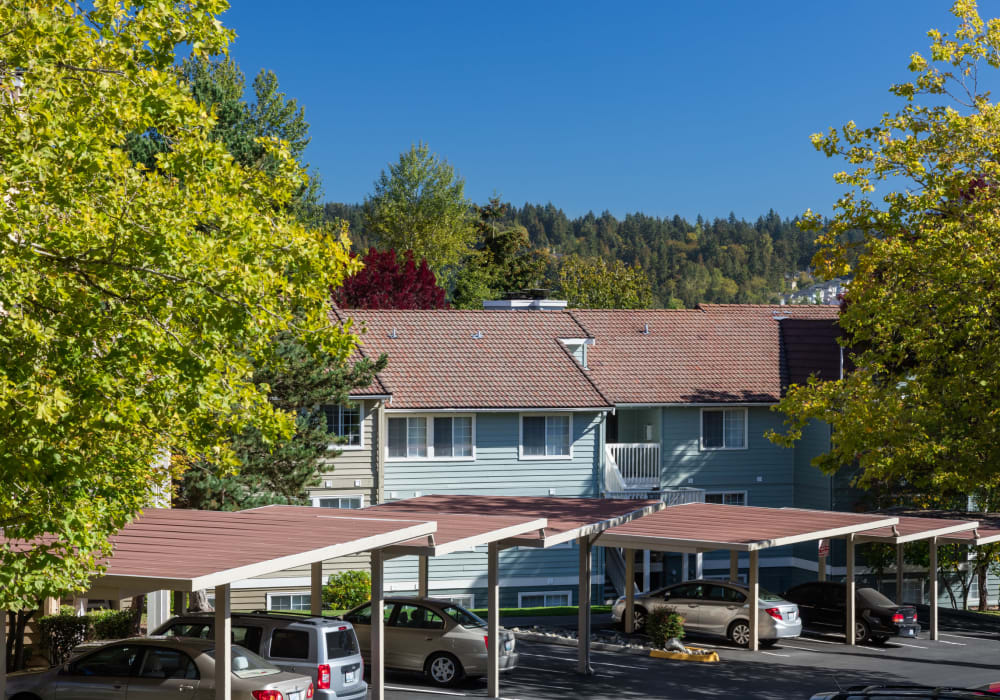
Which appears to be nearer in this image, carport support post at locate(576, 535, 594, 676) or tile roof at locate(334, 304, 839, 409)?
carport support post at locate(576, 535, 594, 676)

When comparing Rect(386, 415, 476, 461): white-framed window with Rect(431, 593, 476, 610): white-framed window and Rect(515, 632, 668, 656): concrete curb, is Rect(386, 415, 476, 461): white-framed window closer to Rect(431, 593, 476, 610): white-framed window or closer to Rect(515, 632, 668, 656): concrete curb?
Rect(431, 593, 476, 610): white-framed window

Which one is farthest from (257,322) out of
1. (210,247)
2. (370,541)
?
(370,541)

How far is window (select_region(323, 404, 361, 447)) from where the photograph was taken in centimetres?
3528

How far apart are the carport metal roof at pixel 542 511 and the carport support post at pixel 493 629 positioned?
0.47m

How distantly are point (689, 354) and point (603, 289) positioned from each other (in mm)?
38944

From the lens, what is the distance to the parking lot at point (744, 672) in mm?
21703

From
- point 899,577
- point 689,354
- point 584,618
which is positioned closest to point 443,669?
point 584,618

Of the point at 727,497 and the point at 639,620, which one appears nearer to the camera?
the point at 639,620

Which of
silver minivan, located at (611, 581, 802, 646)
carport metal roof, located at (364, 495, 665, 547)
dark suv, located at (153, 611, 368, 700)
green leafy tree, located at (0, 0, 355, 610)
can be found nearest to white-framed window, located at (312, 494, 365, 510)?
carport metal roof, located at (364, 495, 665, 547)

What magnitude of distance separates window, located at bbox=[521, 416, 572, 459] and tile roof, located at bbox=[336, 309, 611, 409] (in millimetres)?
859

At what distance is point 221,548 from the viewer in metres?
15.7

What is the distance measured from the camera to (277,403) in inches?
1180

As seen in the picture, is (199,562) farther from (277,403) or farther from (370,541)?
(277,403)

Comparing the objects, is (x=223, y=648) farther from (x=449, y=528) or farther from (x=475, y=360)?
(x=475, y=360)
